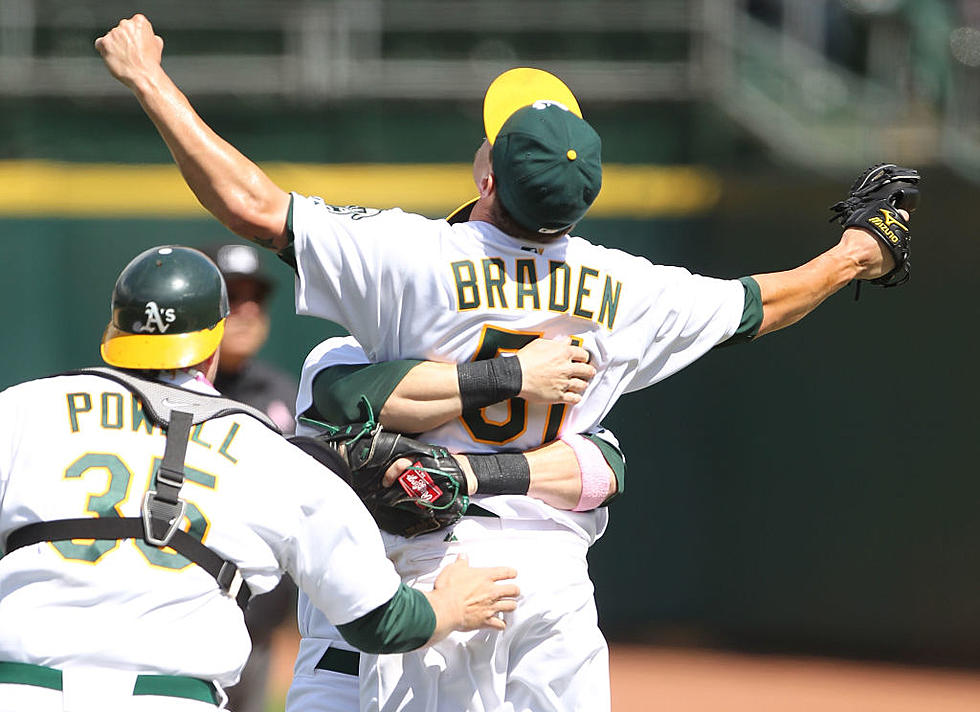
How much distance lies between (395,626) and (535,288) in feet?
2.84

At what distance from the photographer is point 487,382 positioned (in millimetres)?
3205

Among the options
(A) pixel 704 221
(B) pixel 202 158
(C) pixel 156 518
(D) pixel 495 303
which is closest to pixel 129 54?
(B) pixel 202 158

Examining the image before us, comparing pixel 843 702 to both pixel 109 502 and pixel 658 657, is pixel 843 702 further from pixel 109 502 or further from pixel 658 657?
pixel 109 502

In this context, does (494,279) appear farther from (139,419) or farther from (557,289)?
(139,419)

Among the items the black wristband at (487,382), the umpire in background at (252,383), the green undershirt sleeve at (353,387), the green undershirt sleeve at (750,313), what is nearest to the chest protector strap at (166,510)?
the green undershirt sleeve at (353,387)

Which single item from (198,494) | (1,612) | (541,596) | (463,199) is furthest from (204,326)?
(463,199)

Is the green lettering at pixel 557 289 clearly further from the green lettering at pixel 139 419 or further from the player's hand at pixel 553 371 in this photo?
the green lettering at pixel 139 419

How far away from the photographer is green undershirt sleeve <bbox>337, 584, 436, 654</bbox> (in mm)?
2945

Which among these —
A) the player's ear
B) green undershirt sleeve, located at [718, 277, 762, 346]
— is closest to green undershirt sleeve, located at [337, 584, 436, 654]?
the player's ear

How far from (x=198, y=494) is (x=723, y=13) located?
8515 mm

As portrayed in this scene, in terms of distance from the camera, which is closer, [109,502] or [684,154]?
[109,502]

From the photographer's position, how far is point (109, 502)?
2.68 m

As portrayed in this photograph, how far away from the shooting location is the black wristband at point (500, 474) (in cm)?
327

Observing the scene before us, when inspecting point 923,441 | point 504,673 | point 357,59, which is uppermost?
point 357,59
